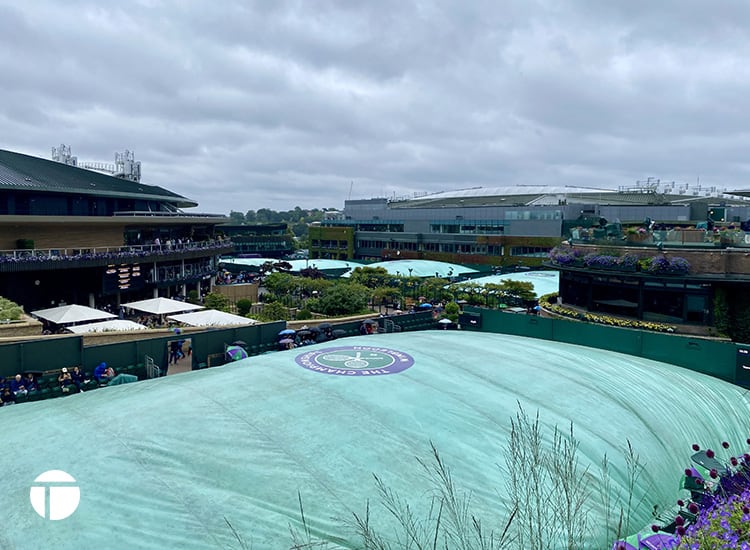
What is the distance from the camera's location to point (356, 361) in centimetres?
1535

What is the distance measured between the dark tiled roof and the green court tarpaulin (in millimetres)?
35782

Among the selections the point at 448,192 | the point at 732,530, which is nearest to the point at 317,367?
the point at 732,530

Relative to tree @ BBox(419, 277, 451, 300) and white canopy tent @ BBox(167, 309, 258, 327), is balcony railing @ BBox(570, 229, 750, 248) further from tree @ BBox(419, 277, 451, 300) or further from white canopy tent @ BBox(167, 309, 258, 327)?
white canopy tent @ BBox(167, 309, 258, 327)

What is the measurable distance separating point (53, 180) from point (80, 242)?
598cm

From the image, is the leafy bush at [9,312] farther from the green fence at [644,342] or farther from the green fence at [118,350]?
the green fence at [644,342]

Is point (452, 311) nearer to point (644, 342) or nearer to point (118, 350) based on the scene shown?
point (644, 342)

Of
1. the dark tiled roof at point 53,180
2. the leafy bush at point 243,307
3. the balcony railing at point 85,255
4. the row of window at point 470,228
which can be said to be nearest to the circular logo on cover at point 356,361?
the leafy bush at point 243,307

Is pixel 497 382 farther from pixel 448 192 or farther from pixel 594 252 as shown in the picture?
pixel 448 192

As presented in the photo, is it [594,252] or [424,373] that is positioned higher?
[594,252]

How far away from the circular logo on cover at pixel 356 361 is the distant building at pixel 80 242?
29.8 m

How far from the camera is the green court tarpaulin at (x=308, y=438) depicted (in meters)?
8.30

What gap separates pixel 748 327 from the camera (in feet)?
79.4

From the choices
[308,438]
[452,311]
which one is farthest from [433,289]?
[308,438]

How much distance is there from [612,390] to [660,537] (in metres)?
6.54
